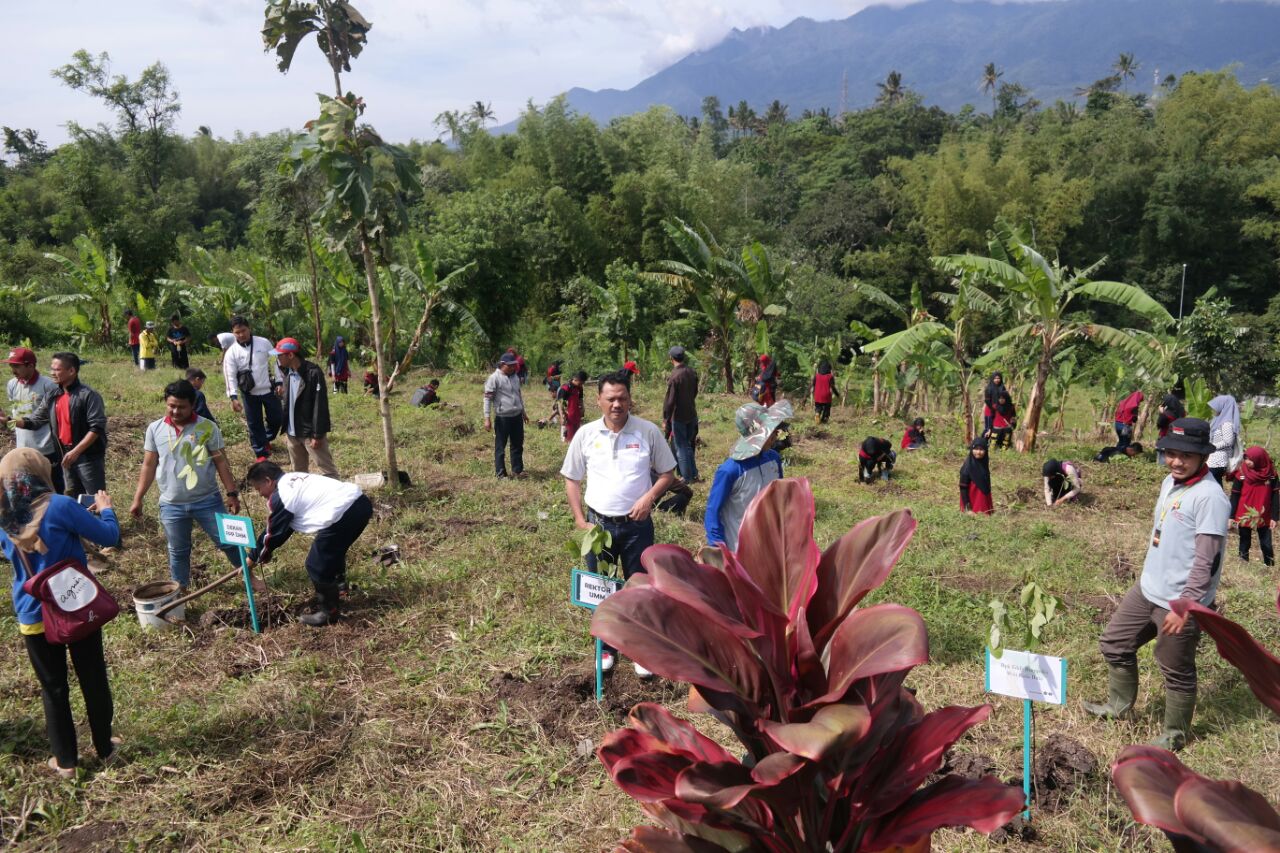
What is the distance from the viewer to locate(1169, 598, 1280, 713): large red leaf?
95 centimetres

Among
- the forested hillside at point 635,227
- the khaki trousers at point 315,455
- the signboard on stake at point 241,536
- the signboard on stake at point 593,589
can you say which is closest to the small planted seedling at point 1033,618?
the signboard on stake at point 593,589

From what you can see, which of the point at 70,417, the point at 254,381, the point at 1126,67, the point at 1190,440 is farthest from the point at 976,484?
the point at 1126,67

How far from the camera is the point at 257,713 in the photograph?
402 centimetres

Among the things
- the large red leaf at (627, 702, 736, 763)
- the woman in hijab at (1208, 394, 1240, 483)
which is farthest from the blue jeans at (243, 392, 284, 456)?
the woman in hijab at (1208, 394, 1240, 483)

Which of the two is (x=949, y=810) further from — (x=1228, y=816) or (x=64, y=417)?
(x=64, y=417)

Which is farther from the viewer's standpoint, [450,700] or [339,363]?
[339,363]

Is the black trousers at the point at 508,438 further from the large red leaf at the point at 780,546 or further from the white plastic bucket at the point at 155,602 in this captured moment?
the large red leaf at the point at 780,546

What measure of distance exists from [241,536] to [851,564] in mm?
4389

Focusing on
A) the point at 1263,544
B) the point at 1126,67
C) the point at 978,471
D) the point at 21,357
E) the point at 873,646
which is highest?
the point at 1126,67

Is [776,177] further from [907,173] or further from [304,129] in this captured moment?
[304,129]

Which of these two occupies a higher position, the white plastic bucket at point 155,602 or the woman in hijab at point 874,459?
the white plastic bucket at point 155,602

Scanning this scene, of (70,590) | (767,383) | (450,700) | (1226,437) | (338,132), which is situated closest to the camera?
(70,590)

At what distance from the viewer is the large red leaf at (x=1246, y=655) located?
0.95 m

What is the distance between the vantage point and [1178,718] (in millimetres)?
3680
